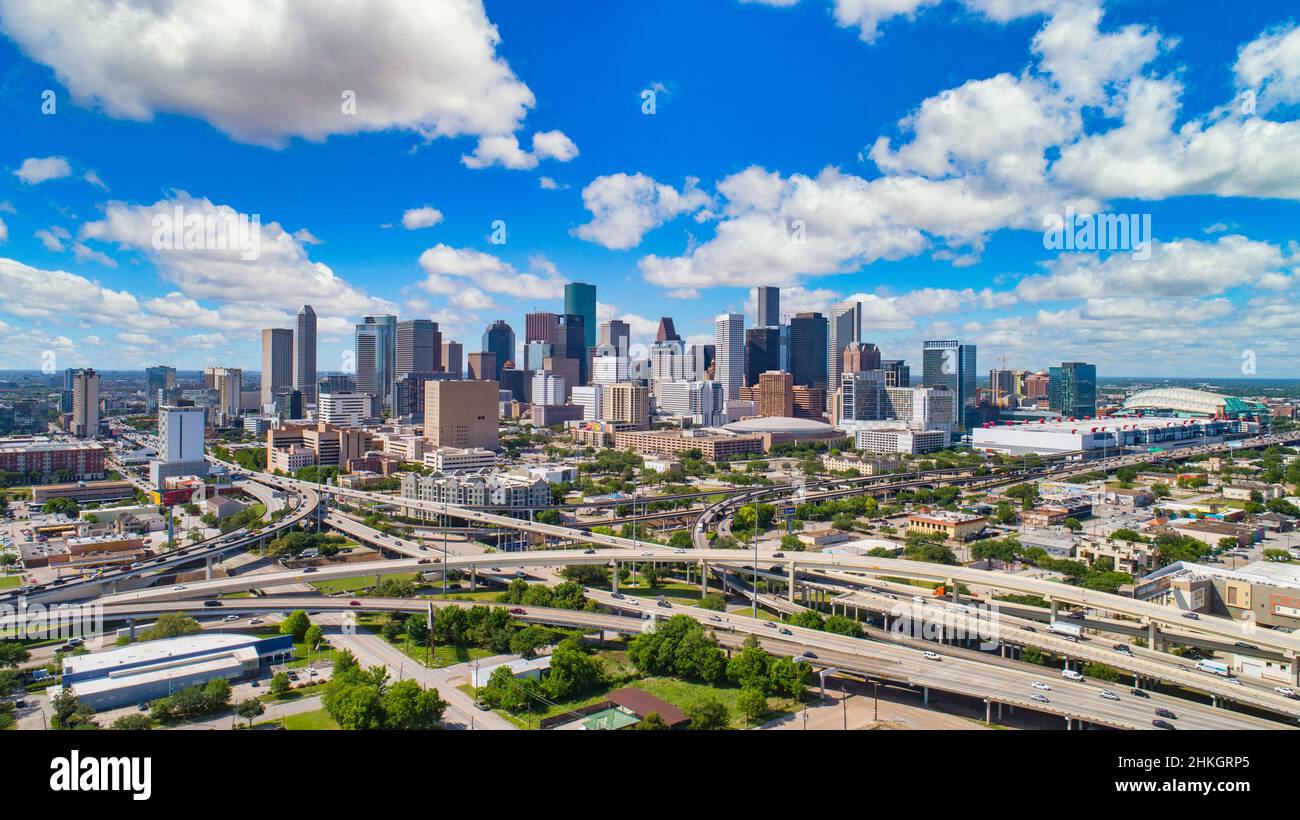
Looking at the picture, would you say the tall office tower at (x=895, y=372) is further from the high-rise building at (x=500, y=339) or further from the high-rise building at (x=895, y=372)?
the high-rise building at (x=500, y=339)

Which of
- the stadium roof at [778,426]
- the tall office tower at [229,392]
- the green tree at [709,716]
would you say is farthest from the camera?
the tall office tower at [229,392]

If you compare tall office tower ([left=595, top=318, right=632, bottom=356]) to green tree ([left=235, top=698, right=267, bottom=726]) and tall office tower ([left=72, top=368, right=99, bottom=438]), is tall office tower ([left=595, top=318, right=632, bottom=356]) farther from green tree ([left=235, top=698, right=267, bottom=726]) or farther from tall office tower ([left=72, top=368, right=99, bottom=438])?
green tree ([left=235, top=698, right=267, bottom=726])

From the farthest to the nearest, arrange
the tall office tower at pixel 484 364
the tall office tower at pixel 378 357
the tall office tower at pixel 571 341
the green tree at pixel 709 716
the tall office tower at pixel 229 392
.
A: the tall office tower at pixel 571 341 → the tall office tower at pixel 484 364 → the tall office tower at pixel 378 357 → the tall office tower at pixel 229 392 → the green tree at pixel 709 716

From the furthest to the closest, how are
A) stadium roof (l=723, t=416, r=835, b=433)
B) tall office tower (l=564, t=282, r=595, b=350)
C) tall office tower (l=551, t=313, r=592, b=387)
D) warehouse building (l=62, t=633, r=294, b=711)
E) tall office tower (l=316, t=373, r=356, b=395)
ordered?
tall office tower (l=564, t=282, r=595, b=350), tall office tower (l=551, t=313, r=592, b=387), tall office tower (l=316, t=373, r=356, b=395), stadium roof (l=723, t=416, r=835, b=433), warehouse building (l=62, t=633, r=294, b=711)

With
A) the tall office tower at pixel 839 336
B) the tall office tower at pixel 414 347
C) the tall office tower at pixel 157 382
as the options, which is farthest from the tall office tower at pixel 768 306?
the tall office tower at pixel 157 382

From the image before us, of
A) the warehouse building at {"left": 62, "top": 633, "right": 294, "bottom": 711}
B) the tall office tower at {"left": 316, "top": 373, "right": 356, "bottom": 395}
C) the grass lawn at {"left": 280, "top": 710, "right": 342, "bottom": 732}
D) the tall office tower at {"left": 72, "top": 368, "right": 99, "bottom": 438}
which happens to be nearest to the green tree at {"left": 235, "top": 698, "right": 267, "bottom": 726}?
the grass lawn at {"left": 280, "top": 710, "right": 342, "bottom": 732}

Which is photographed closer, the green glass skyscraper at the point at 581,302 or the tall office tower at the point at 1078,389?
the tall office tower at the point at 1078,389

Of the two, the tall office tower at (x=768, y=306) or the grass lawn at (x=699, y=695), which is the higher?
the tall office tower at (x=768, y=306)
